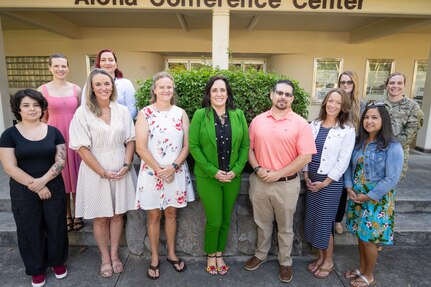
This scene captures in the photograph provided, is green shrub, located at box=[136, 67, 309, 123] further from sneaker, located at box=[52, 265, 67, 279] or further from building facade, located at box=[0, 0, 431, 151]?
building facade, located at box=[0, 0, 431, 151]

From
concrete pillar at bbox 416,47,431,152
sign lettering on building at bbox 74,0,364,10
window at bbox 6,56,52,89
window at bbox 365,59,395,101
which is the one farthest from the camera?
window at bbox 365,59,395,101

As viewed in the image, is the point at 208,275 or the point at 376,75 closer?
the point at 208,275

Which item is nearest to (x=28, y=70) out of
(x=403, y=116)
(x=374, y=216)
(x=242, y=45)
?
(x=242, y=45)

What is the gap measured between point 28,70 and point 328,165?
10604 millimetres

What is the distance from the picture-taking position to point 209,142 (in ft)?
8.17

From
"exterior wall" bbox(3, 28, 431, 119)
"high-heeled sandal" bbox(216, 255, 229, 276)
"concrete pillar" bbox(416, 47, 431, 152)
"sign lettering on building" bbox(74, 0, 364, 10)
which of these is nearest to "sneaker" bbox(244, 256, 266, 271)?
"high-heeled sandal" bbox(216, 255, 229, 276)

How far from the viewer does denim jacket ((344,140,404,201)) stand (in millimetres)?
2377

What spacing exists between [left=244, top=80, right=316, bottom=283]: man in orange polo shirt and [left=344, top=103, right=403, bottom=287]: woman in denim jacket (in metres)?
0.52

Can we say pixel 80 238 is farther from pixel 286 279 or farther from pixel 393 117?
pixel 393 117

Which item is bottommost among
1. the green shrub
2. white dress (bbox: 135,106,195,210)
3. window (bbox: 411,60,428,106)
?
white dress (bbox: 135,106,195,210)

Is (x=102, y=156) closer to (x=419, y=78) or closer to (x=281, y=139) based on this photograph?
(x=281, y=139)

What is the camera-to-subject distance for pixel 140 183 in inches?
102

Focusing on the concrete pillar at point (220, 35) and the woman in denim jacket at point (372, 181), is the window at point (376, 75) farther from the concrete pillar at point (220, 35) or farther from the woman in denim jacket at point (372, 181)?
the woman in denim jacket at point (372, 181)

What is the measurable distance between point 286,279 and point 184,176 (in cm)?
137
